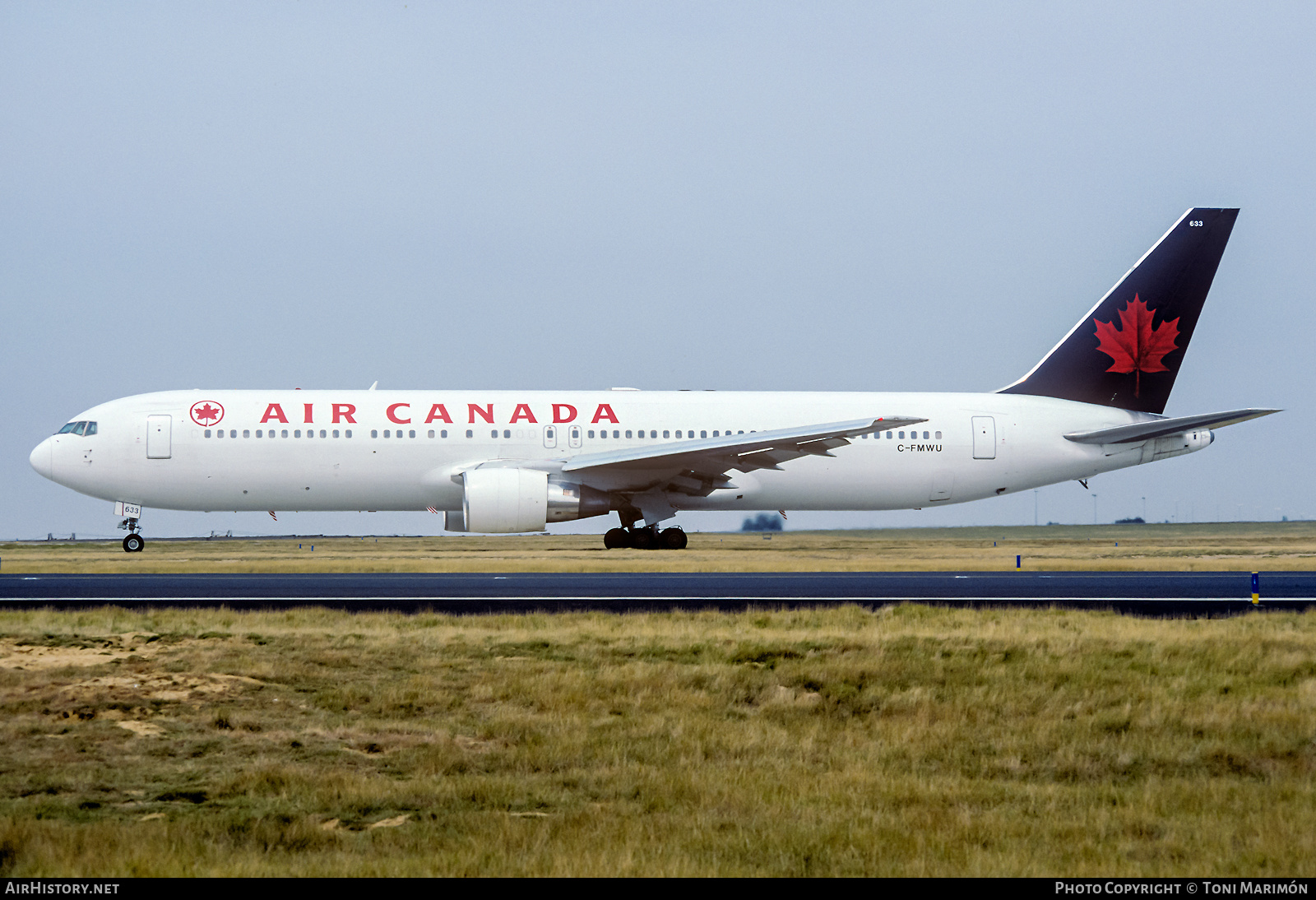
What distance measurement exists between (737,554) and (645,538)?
3.16m

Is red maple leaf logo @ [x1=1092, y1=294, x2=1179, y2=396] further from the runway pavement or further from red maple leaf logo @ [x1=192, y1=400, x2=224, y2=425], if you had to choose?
red maple leaf logo @ [x1=192, y1=400, x2=224, y2=425]

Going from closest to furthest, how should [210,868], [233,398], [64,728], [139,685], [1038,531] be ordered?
[210,868] < [64,728] < [139,685] < [233,398] < [1038,531]

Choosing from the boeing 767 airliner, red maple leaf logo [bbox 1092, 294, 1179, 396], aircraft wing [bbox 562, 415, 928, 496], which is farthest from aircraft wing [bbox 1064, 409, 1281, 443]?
aircraft wing [bbox 562, 415, 928, 496]

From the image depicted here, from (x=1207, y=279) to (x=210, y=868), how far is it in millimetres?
34646

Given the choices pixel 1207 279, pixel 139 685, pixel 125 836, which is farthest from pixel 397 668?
pixel 1207 279

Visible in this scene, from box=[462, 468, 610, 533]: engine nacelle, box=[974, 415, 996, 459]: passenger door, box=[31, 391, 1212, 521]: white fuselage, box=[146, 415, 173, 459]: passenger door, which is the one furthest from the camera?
box=[974, 415, 996, 459]: passenger door

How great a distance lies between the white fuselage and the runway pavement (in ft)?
11.9

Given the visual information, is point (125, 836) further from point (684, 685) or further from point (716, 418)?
point (716, 418)

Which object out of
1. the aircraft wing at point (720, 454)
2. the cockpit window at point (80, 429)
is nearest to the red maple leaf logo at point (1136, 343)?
the aircraft wing at point (720, 454)

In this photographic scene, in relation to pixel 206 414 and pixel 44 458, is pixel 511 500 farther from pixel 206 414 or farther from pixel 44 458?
pixel 44 458

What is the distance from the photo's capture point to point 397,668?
13.4m

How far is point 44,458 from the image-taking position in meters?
30.4

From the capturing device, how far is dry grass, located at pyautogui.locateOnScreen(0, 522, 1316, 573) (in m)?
29.8

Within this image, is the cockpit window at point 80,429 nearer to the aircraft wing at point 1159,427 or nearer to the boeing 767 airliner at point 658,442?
the boeing 767 airliner at point 658,442
